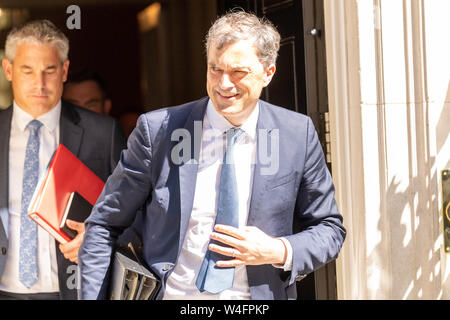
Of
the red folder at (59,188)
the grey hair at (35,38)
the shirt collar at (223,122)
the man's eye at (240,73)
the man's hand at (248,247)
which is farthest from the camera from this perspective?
the grey hair at (35,38)

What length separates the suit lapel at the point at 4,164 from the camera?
12.2 ft

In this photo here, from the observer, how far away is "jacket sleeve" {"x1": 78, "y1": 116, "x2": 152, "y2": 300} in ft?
9.06

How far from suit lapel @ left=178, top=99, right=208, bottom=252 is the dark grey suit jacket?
110 cm

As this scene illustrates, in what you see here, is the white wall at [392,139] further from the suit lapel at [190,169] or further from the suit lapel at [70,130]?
the suit lapel at [70,130]

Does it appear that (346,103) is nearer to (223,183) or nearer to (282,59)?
(282,59)

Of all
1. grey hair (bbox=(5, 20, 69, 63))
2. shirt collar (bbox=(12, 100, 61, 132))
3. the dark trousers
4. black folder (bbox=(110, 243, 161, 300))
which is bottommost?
the dark trousers

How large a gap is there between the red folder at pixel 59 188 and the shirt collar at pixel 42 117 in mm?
213

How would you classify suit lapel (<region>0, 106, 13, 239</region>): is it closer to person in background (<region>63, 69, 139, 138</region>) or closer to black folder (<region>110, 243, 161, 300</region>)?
person in background (<region>63, 69, 139, 138</region>)

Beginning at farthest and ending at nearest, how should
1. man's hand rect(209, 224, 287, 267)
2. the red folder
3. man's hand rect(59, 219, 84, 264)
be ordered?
man's hand rect(59, 219, 84, 264) → the red folder → man's hand rect(209, 224, 287, 267)

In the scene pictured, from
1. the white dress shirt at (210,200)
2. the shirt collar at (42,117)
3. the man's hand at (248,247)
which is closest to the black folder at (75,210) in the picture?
the shirt collar at (42,117)

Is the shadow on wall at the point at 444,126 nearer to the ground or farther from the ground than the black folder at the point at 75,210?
farther from the ground

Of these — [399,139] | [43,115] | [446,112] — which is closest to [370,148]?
[399,139]

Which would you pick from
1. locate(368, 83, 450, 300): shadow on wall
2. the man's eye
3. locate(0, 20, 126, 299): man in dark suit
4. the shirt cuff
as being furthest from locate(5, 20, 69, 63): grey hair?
locate(368, 83, 450, 300): shadow on wall
